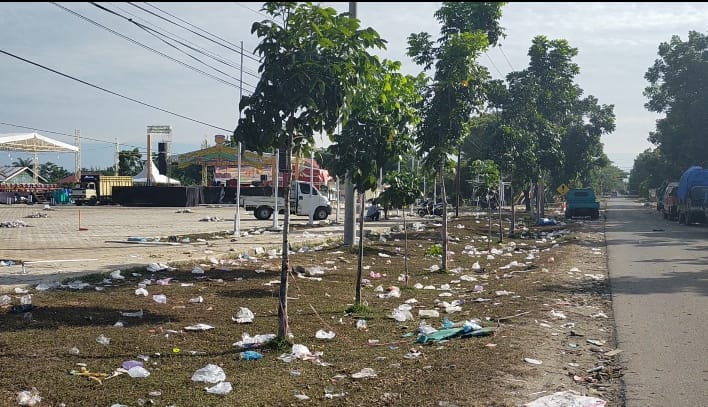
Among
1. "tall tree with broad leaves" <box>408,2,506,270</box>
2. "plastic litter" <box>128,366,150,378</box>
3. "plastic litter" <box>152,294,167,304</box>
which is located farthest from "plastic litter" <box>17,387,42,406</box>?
"tall tree with broad leaves" <box>408,2,506,270</box>

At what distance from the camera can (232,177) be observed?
68.2 m

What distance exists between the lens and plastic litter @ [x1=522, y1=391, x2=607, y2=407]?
5.48 m

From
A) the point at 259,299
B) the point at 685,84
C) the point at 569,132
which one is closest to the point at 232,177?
the point at 569,132

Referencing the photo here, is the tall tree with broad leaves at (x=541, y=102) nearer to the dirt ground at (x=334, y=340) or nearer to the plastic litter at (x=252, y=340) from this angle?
the dirt ground at (x=334, y=340)

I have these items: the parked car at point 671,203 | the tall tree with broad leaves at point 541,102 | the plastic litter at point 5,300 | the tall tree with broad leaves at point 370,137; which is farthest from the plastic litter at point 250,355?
the parked car at point 671,203

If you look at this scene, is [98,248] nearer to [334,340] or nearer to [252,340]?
[252,340]

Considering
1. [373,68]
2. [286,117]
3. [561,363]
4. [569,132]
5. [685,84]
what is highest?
[685,84]

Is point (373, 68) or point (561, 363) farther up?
point (373, 68)

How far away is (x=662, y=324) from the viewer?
899 centimetres

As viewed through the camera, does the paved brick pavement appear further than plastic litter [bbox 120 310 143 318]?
Yes

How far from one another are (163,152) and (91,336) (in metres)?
68.9

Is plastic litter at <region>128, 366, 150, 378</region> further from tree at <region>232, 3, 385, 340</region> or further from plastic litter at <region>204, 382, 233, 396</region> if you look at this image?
tree at <region>232, 3, 385, 340</region>

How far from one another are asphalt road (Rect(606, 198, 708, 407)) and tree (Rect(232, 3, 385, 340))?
12.8 ft

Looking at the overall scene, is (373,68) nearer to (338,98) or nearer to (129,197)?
(338,98)
